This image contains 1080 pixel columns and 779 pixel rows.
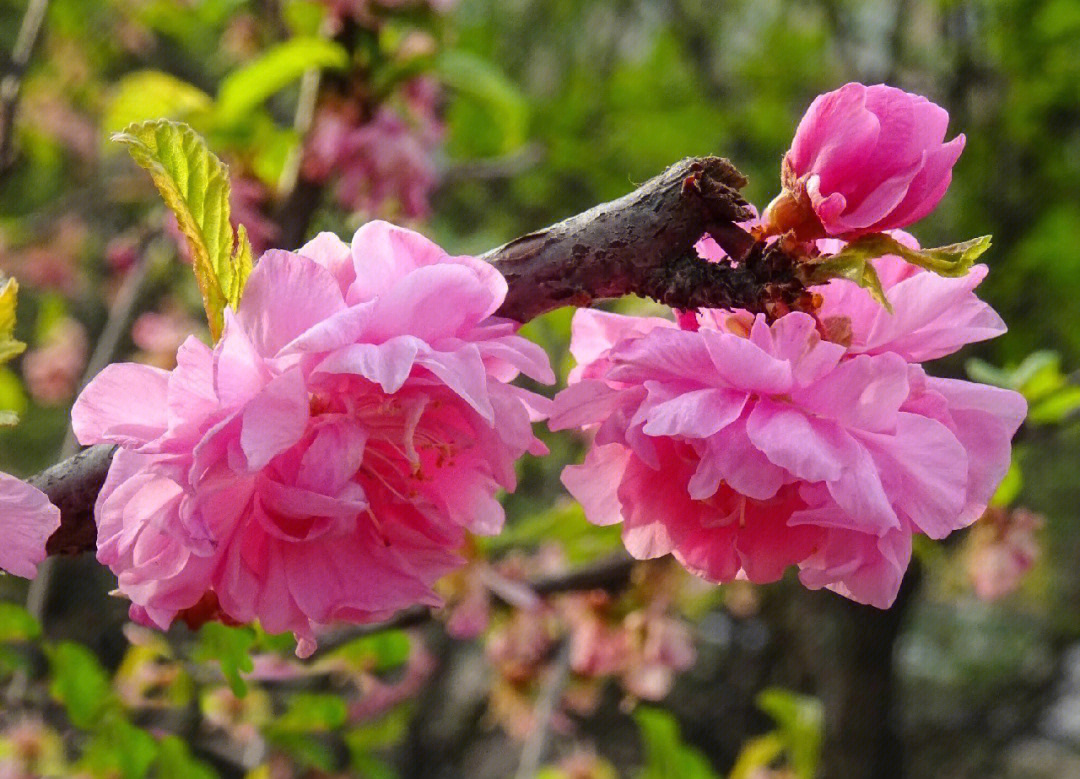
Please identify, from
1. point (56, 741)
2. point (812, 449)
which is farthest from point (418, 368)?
point (56, 741)

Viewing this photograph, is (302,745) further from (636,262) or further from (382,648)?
(636,262)

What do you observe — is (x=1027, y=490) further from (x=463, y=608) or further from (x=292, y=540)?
(x=292, y=540)

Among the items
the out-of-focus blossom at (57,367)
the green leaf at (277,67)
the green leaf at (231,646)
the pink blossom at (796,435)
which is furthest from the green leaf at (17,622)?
the out-of-focus blossom at (57,367)

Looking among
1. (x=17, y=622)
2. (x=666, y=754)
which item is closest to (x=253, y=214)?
(x=17, y=622)

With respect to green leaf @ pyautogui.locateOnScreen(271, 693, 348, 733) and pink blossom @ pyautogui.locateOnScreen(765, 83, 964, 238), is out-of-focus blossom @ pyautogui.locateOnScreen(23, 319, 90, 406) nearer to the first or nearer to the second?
green leaf @ pyautogui.locateOnScreen(271, 693, 348, 733)

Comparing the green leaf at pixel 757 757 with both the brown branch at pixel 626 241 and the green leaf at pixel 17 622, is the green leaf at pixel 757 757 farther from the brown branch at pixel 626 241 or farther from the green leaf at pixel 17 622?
the brown branch at pixel 626 241

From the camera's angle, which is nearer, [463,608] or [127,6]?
[463,608]
